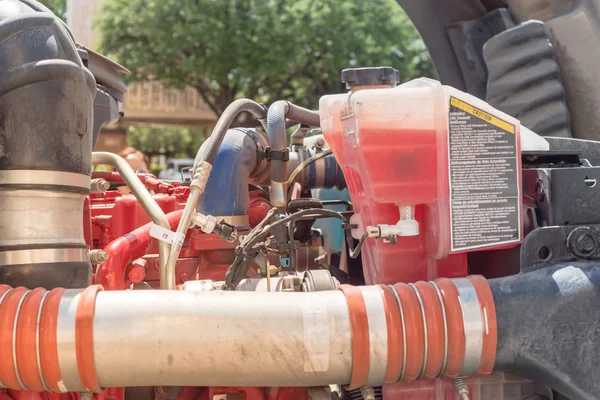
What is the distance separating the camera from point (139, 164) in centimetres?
755

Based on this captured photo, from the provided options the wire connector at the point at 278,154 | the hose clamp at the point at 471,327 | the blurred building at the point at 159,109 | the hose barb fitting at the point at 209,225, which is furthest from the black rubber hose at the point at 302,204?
the blurred building at the point at 159,109

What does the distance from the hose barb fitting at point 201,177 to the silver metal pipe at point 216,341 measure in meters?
0.40

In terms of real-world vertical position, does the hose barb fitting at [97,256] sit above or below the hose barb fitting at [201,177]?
below

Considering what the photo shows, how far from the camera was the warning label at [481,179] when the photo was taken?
1512 mm

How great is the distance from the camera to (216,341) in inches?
51.9

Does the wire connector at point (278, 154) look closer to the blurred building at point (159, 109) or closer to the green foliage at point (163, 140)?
the blurred building at point (159, 109)

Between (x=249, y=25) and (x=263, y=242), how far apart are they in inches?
662

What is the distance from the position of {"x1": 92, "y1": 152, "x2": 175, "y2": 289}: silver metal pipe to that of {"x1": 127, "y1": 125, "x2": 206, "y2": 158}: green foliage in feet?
109

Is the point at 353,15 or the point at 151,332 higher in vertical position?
the point at 353,15

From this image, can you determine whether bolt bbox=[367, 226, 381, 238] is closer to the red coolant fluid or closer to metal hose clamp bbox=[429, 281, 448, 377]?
the red coolant fluid

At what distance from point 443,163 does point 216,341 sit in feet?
2.08

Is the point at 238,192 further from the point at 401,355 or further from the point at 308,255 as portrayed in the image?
the point at 401,355

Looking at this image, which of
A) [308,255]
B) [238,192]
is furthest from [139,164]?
[238,192]

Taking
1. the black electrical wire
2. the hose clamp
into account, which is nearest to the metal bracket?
the hose clamp
